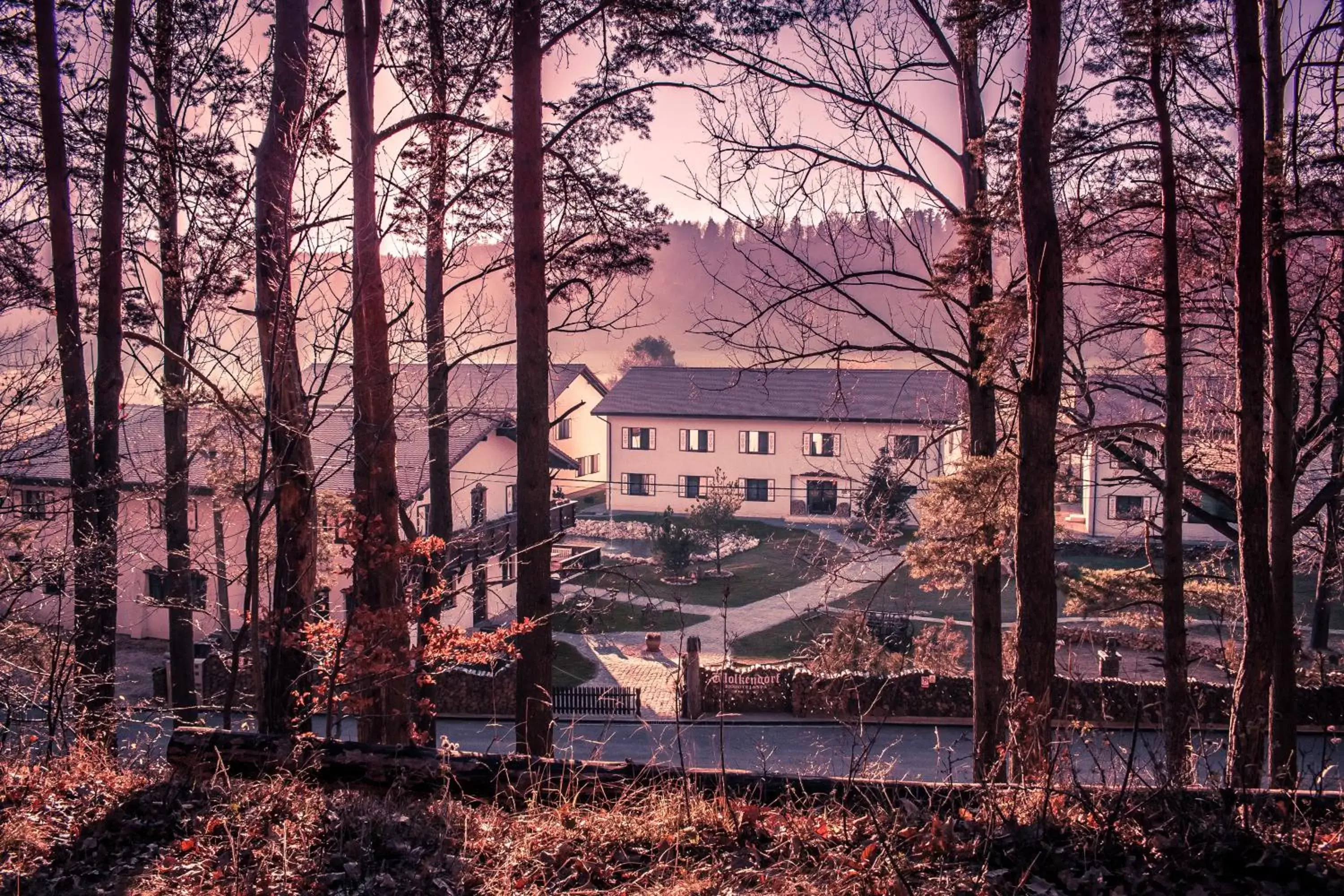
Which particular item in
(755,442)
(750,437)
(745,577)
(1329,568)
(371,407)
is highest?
(371,407)

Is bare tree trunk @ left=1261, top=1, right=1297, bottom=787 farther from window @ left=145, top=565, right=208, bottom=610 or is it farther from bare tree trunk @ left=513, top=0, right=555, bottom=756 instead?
window @ left=145, top=565, right=208, bottom=610

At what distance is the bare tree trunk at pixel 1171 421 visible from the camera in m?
10.3

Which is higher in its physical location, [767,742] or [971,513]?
[971,513]

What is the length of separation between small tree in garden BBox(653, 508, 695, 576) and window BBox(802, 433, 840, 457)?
11849mm

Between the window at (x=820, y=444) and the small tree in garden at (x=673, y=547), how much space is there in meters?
11.8

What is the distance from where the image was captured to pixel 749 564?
33.2 metres

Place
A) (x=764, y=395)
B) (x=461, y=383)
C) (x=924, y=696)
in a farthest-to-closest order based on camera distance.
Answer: (x=764, y=395) < (x=461, y=383) < (x=924, y=696)

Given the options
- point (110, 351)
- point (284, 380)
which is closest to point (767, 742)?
point (284, 380)

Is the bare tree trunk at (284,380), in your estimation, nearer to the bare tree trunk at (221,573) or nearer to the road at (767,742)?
the bare tree trunk at (221,573)

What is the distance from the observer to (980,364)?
11.3m

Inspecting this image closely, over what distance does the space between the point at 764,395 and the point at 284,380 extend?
36.0m

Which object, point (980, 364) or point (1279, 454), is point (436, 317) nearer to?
point (980, 364)

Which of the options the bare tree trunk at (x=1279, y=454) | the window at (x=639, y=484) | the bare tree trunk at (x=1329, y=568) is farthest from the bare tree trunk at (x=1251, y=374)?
the window at (x=639, y=484)

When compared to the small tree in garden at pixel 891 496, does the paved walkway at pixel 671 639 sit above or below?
below
